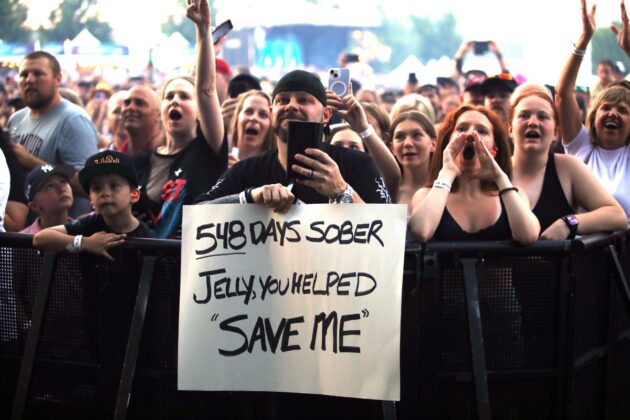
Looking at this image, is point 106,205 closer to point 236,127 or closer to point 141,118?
point 236,127

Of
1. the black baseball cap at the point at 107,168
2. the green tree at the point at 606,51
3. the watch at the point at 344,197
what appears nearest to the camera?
the watch at the point at 344,197

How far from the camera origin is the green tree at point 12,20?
138 ft

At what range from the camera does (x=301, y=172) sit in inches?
187

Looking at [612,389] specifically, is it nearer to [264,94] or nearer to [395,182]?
[395,182]

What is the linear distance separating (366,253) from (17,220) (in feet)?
12.0

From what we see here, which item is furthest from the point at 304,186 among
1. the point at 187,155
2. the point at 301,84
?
the point at 187,155

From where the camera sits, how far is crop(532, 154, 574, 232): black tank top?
6.00 m

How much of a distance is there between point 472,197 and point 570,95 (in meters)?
1.95

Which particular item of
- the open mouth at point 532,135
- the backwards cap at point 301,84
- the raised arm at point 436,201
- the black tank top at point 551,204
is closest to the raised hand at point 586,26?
the open mouth at point 532,135

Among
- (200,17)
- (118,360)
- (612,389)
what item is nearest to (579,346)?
(612,389)

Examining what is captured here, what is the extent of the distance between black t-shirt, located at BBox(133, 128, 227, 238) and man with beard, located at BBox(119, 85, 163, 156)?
1.23m

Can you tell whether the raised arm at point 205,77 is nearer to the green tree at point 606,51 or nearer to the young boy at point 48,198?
the young boy at point 48,198

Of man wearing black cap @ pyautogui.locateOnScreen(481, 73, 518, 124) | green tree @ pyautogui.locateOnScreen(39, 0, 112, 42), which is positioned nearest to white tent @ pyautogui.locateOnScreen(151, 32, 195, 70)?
Answer: man wearing black cap @ pyautogui.locateOnScreen(481, 73, 518, 124)

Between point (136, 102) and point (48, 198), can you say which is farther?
point (136, 102)
